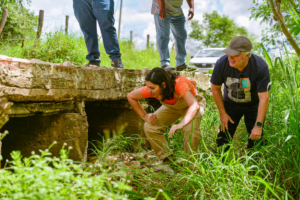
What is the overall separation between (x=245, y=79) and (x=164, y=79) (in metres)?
0.83

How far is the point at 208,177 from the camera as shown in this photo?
2057mm

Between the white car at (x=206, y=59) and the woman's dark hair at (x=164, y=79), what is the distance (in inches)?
335

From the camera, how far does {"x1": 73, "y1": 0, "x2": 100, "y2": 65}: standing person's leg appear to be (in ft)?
11.4

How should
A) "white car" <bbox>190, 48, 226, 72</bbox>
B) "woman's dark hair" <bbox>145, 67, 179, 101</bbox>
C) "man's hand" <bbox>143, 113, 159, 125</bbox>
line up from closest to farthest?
"woman's dark hair" <bbox>145, 67, 179, 101</bbox>, "man's hand" <bbox>143, 113, 159, 125</bbox>, "white car" <bbox>190, 48, 226, 72</bbox>

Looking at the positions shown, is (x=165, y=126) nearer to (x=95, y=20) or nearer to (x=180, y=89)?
(x=180, y=89)

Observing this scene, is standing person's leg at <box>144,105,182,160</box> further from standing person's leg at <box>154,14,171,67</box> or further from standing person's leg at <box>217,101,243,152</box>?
standing person's leg at <box>154,14,171,67</box>

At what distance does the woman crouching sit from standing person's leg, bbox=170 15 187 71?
129 cm

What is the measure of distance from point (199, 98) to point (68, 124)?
1.67 metres

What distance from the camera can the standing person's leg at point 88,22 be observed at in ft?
11.4

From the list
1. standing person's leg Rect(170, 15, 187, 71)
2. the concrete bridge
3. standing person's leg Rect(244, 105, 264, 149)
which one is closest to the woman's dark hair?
the concrete bridge

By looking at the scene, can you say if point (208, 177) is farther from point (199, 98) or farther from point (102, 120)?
point (102, 120)

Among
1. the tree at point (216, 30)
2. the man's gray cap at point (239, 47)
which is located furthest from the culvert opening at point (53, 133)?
the tree at point (216, 30)

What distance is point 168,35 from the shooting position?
3988 mm

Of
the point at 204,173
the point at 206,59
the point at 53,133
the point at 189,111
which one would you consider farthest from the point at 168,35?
the point at 206,59
